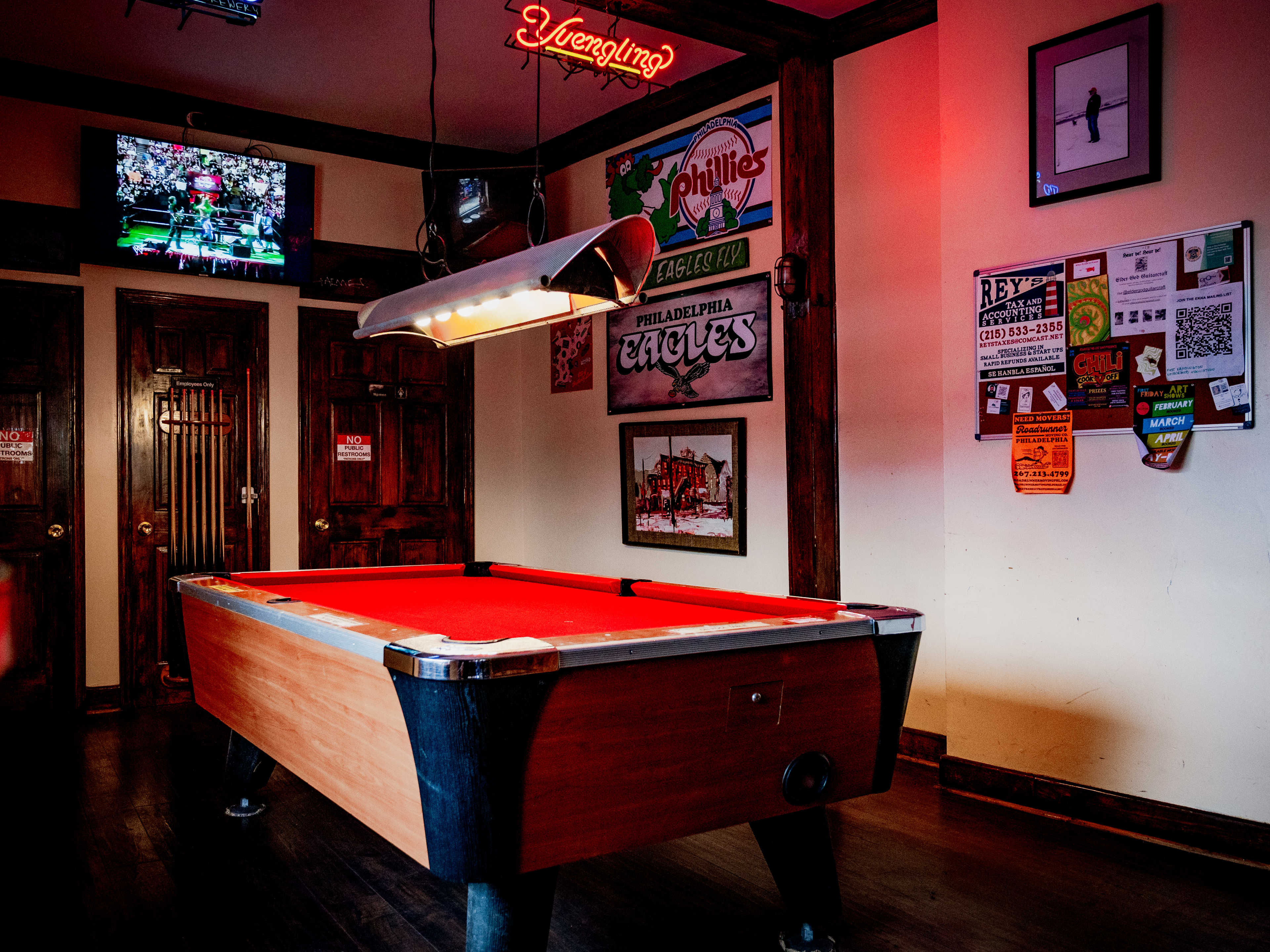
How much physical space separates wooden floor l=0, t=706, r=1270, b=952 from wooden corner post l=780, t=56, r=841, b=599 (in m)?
1.06

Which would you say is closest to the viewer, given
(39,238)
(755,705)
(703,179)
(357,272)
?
(755,705)

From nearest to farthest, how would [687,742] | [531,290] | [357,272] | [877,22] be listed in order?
[687,742] < [531,290] < [877,22] < [357,272]

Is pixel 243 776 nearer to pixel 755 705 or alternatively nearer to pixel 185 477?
pixel 755 705

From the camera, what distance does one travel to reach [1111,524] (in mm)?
3076

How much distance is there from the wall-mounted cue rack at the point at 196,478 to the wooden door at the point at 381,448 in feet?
1.60

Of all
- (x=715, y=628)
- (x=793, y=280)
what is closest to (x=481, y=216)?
(x=793, y=280)

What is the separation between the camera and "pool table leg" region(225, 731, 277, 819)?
10.3ft

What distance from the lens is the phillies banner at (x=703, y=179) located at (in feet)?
14.6

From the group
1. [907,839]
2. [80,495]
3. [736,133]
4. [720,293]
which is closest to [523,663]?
[907,839]

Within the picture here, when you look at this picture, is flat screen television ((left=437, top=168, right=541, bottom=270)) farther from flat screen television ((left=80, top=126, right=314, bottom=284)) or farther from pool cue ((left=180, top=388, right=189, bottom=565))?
pool cue ((left=180, top=388, right=189, bottom=565))

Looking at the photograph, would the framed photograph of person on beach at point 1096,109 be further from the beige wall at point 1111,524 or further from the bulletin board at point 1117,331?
the bulletin board at point 1117,331

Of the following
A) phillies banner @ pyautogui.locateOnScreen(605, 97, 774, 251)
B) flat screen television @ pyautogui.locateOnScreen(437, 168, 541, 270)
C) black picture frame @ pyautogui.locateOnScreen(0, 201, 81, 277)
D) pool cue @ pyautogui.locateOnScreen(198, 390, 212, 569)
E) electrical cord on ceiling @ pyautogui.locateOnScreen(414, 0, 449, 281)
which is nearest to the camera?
electrical cord on ceiling @ pyautogui.locateOnScreen(414, 0, 449, 281)

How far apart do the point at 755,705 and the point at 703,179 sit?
341 centimetres

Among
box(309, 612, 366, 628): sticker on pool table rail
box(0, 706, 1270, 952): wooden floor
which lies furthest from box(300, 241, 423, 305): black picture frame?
box(309, 612, 366, 628): sticker on pool table rail
